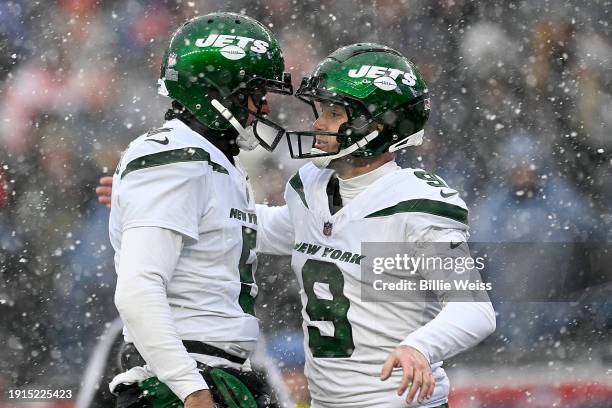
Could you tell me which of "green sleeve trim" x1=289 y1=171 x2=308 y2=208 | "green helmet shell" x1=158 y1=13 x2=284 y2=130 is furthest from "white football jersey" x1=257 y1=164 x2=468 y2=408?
"green helmet shell" x1=158 y1=13 x2=284 y2=130

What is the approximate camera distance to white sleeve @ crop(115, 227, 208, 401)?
2.26 meters

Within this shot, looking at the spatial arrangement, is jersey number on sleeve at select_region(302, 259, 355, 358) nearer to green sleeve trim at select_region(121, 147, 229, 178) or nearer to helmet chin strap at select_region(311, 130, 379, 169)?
helmet chin strap at select_region(311, 130, 379, 169)

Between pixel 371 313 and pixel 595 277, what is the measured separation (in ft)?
6.96

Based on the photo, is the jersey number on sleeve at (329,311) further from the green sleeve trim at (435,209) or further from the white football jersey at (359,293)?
the green sleeve trim at (435,209)

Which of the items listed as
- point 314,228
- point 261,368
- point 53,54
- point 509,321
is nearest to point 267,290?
point 261,368

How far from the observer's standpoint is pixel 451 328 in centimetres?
241

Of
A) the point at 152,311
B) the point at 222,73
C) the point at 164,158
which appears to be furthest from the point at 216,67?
the point at 152,311

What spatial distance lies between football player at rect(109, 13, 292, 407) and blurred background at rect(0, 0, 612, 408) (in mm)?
1643

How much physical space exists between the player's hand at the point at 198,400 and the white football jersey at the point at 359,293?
0.47 meters

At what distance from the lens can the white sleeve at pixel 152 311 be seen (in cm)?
226

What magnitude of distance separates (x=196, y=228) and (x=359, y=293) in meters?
0.46

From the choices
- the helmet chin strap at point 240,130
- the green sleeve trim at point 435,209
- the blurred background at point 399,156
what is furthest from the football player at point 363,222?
the blurred background at point 399,156

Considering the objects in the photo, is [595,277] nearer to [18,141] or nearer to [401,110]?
[401,110]

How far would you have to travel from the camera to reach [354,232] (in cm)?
265
